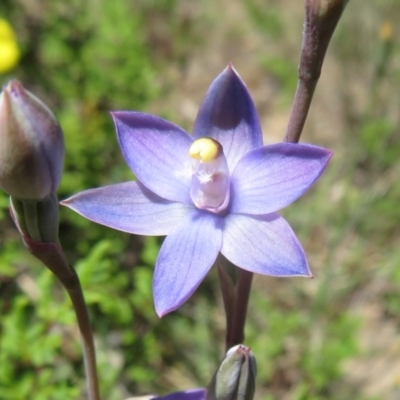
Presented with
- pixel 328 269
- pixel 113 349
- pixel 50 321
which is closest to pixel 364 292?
pixel 328 269

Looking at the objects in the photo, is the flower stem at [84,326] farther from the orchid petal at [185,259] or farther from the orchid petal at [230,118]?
the orchid petal at [230,118]

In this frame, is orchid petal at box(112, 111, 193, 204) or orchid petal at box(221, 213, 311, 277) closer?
orchid petal at box(221, 213, 311, 277)

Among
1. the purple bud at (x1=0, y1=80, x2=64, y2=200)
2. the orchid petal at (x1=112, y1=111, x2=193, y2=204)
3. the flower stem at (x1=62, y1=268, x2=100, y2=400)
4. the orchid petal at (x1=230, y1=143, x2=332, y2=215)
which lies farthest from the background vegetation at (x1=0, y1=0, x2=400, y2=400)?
the purple bud at (x1=0, y1=80, x2=64, y2=200)

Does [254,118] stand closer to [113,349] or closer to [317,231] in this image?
[113,349]

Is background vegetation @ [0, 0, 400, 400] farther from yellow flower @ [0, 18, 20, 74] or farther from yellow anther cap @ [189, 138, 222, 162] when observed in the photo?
yellow anther cap @ [189, 138, 222, 162]

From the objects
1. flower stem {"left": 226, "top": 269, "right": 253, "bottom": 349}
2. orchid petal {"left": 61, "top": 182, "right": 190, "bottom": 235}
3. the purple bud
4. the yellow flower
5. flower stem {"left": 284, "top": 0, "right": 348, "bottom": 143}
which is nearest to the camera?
the purple bud

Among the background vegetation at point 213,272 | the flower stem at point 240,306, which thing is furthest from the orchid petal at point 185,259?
the background vegetation at point 213,272
